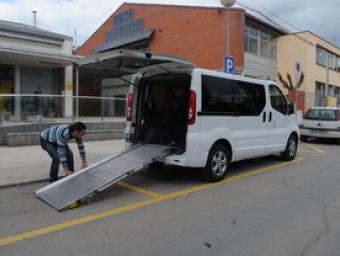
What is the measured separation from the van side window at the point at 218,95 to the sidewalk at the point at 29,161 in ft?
11.9

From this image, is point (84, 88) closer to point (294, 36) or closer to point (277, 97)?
point (294, 36)

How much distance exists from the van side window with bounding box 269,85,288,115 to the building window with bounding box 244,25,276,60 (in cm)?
1800

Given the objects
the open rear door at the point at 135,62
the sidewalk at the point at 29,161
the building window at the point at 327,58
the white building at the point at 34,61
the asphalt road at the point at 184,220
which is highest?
the building window at the point at 327,58

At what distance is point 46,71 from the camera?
22.2m

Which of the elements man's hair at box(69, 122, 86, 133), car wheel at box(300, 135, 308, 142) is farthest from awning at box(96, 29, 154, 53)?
man's hair at box(69, 122, 86, 133)

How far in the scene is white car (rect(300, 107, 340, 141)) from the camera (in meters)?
15.1

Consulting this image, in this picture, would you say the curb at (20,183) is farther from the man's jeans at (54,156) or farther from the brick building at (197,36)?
the brick building at (197,36)

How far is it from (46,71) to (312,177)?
18.4 m

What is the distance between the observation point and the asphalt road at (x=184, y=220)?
413 cm

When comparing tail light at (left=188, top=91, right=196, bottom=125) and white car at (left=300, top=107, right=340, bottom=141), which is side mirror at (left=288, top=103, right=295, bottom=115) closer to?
tail light at (left=188, top=91, right=196, bottom=125)

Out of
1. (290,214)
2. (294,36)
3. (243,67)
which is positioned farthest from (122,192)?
(294,36)

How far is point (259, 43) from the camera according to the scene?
28.5 m

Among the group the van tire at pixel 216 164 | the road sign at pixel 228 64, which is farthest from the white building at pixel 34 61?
the van tire at pixel 216 164

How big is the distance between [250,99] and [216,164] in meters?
1.85
